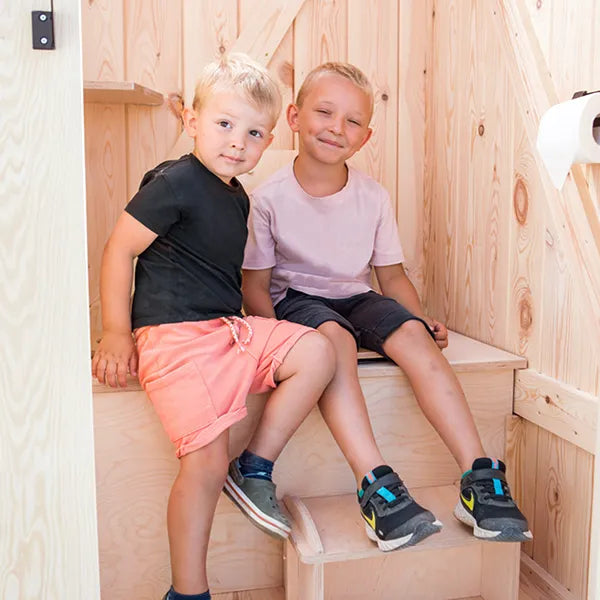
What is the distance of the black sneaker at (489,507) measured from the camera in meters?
1.44

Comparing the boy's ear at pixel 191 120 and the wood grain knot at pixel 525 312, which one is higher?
the boy's ear at pixel 191 120

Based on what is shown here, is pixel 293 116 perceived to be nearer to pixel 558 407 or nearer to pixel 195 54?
pixel 195 54

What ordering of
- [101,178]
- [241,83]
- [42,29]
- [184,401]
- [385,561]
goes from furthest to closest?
1. [101,178]
2. [385,561]
3. [241,83]
4. [184,401]
5. [42,29]

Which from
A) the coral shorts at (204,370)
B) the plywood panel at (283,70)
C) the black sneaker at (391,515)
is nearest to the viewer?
the black sneaker at (391,515)

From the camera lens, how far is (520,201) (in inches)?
72.0

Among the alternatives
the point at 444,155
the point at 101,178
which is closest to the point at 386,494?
the point at 444,155

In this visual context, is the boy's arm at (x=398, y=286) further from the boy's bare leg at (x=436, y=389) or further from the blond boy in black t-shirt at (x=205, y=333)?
the blond boy in black t-shirt at (x=205, y=333)

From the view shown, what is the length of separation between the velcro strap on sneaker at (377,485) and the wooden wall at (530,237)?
418 mm

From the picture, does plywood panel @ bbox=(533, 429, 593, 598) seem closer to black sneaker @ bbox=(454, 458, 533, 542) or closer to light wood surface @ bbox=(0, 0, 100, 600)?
black sneaker @ bbox=(454, 458, 533, 542)

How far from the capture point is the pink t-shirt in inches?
79.1

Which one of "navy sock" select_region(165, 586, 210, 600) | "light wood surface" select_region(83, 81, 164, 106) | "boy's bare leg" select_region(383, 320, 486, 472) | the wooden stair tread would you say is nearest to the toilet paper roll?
"boy's bare leg" select_region(383, 320, 486, 472)

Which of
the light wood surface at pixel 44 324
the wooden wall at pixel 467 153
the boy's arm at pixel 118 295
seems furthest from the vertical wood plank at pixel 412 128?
the light wood surface at pixel 44 324

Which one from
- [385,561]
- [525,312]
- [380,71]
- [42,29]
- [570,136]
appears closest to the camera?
[42,29]

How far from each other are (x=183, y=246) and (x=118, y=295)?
0.18m
